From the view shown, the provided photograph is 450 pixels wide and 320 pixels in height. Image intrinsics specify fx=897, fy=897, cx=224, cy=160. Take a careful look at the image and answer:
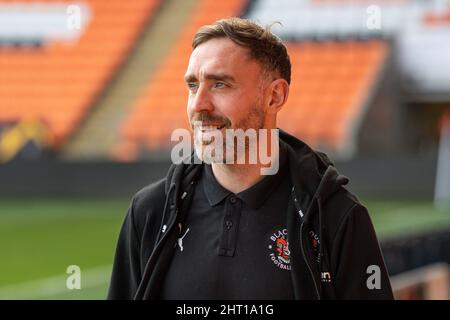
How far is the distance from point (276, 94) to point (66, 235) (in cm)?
962

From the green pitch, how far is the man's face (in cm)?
559

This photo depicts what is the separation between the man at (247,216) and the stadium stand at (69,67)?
15.8 metres

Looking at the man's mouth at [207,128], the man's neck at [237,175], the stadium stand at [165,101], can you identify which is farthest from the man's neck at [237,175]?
the stadium stand at [165,101]

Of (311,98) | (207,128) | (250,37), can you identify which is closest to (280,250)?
(207,128)

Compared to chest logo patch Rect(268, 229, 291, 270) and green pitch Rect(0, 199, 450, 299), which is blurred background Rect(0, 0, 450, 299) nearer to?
green pitch Rect(0, 199, 450, 299)

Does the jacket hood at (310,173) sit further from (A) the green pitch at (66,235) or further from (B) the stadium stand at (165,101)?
(B) the stadium stand at (165,101)

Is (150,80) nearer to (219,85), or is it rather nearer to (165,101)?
(165,101)

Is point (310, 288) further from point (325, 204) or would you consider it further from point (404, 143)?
point (404, 143)

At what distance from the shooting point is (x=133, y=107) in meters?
18.0

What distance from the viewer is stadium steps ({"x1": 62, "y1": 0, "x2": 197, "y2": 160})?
17344 millimetres

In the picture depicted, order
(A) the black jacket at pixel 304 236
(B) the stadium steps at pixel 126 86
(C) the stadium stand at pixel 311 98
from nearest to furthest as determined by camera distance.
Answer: (A) the black jacket at pixel 304 236 < (C) the stadium stand at pixel 311 98 < (B) the stadium steps at pixel 126 86

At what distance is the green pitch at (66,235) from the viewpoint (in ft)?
27.0

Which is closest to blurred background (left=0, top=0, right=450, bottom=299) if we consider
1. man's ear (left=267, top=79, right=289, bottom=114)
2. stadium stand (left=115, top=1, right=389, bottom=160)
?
stadium stand (left=115, top=1, right=389, bottom=160)

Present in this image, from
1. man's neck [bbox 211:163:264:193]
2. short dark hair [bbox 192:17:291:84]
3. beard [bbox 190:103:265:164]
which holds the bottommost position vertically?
man's neck [bbox 211:163:264:193]
